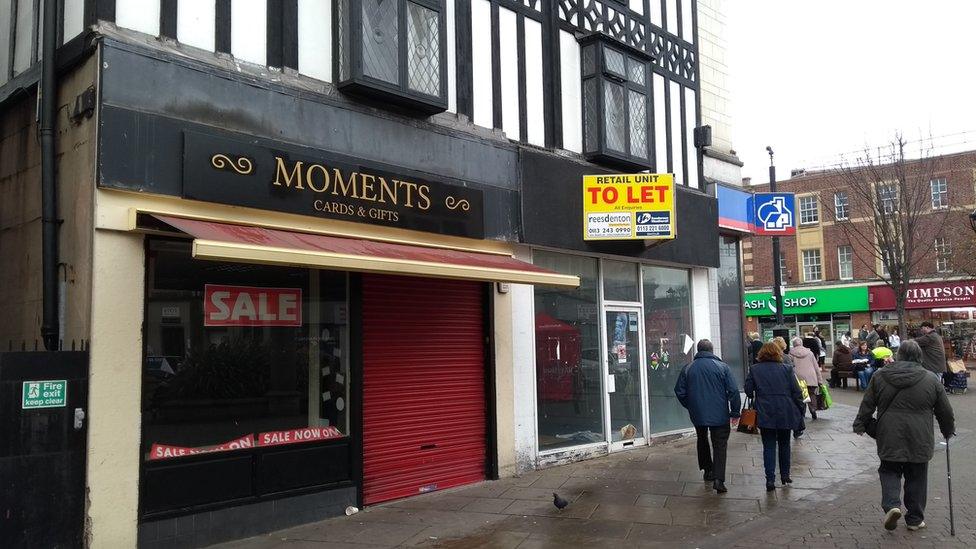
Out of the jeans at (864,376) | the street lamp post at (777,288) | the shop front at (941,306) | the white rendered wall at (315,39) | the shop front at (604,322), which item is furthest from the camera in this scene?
the shop front at (941,306)

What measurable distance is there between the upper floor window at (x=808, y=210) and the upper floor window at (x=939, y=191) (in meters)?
5.54

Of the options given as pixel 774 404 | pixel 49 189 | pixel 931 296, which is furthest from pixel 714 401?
pixel 931 296

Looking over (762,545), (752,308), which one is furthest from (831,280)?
(762,545)

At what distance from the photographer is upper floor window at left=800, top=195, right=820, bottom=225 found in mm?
39156

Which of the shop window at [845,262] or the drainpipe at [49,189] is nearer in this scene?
the drainpipe at [49,189]

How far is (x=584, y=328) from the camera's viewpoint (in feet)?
36.2

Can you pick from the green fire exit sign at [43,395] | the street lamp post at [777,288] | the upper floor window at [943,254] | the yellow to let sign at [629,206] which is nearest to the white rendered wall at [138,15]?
the green fire exit sign at [43,395]

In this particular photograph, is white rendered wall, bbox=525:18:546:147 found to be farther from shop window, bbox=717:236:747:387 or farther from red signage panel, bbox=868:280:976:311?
red signage panel, bbox=868:280:976:311

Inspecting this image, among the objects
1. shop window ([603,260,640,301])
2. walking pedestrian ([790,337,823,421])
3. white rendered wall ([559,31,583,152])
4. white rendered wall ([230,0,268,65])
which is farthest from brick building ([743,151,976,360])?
white rendered wall ([230,0,268,65])

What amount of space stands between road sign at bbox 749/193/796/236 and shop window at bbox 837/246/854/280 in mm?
25775

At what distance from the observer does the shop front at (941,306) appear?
33531mm

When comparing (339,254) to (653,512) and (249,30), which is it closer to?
(249,30)

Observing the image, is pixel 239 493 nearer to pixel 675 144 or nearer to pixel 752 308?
pixel 675 144

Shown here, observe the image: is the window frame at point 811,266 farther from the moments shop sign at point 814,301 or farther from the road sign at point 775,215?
the road sign at point 775,215
